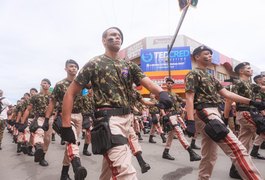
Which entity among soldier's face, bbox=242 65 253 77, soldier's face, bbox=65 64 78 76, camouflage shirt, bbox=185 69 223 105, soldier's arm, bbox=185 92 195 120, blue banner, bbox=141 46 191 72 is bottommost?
soldier's arm, bbox=185 92 195 120

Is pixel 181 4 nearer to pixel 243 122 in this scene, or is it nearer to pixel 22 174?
pixel 243 122

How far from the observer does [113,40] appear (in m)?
2.73

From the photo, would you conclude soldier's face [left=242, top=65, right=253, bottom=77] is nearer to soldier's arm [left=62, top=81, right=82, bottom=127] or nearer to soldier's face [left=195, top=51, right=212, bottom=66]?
soldier's face [left=195, top=51, right=212, bottom=66]

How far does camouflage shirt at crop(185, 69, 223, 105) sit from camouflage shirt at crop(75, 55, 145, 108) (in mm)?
1281

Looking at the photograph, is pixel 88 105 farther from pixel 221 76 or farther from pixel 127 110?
pixel 221 76

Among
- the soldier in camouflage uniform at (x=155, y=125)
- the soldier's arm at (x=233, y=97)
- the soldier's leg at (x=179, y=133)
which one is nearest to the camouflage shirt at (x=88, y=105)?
the soldier in camouflage uniform at (x=155, y=125)

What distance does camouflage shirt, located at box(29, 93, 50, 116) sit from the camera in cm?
663

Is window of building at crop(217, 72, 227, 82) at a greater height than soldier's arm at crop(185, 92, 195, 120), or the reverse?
window of building at crop(217, 72, 227, 82)

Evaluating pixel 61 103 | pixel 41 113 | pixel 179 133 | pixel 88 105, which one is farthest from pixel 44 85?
pixel 179 133

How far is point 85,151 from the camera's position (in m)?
7.31

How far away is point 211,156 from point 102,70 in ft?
6.69

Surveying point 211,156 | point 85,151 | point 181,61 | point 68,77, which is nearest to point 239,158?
point 211,156

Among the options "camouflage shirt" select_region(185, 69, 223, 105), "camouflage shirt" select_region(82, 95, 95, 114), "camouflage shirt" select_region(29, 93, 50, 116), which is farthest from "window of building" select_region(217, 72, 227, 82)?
"camouflage shirt" select_region(185, 69, 223, 105)

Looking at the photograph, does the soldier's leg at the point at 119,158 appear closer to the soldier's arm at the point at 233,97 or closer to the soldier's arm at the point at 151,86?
the soldier's arm at the point at 151,86
